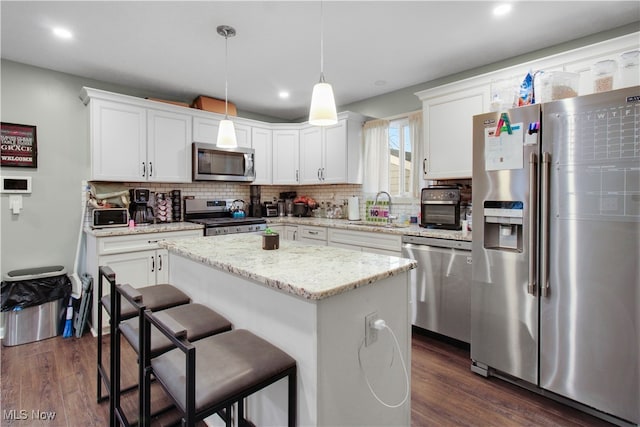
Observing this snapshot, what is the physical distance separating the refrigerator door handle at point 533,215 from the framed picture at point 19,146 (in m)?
4.26

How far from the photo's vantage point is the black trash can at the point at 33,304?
2801 millimetres

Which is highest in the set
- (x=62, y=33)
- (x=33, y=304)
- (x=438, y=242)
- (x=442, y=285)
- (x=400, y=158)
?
(x=62, y=33)

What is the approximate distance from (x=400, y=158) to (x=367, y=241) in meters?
1.25

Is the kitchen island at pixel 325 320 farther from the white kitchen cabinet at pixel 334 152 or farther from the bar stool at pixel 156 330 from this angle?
the white kitchen cabinet at pixel 334 152

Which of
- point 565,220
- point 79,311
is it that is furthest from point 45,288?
point 565,220

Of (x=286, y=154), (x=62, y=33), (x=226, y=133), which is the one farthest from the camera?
(x=286, y=154)

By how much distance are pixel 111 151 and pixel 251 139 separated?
5.53ft

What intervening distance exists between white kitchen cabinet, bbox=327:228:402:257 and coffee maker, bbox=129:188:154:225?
2114 mm

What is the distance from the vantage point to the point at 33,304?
2861 millimetres

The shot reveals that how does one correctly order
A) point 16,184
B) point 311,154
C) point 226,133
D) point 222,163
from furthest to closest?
point 311,154 < point 222,163 < point 16,184 < point 226,133

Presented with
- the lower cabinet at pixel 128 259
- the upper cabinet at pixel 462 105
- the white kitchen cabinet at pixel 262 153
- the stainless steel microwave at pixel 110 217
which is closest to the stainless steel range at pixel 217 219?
the lower cabinet at pixel 128 259

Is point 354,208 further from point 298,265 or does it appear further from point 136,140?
point 298,265

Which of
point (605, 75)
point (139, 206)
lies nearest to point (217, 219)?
point (139, 206)

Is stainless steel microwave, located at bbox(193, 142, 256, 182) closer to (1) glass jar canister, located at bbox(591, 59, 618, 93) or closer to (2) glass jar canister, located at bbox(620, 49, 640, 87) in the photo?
(1) glass jar canister, located at bbox(591, 59, 618, 93)
